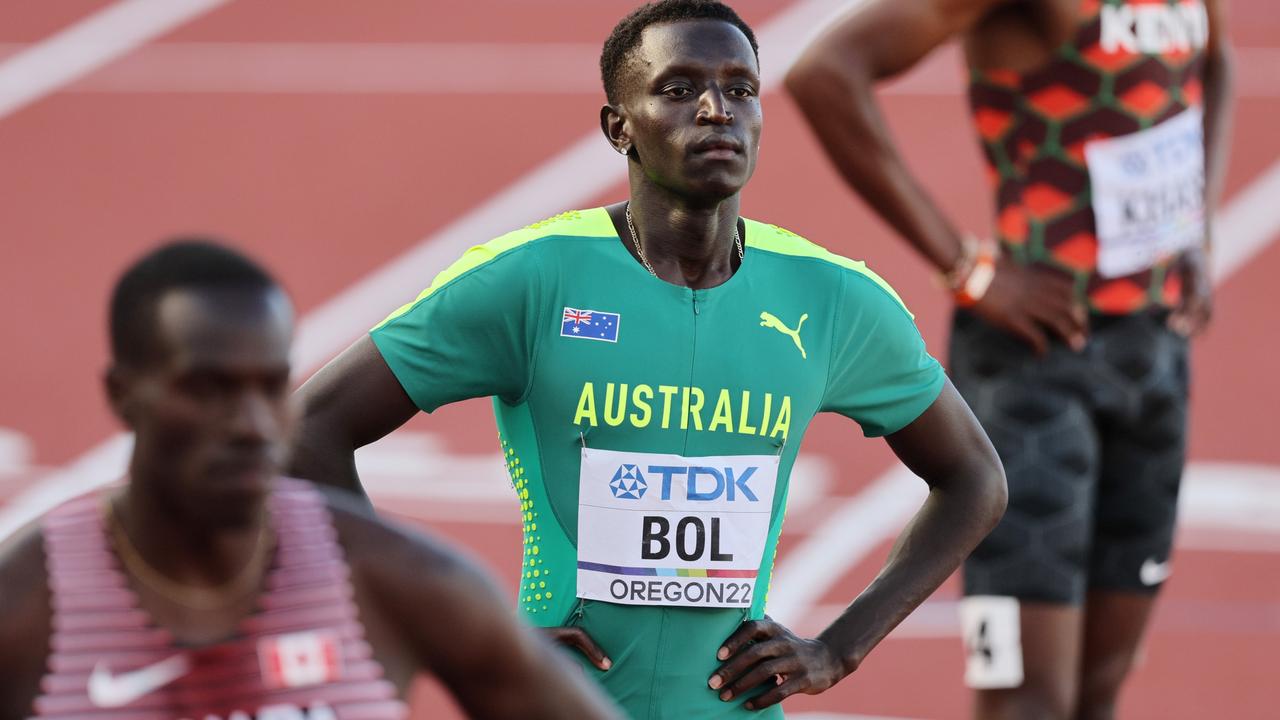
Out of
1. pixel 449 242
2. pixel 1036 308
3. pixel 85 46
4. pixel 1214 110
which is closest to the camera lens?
pixel 1036 308

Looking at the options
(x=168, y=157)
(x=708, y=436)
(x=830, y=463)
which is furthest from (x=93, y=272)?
(x=708, y=436)

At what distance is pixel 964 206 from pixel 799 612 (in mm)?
4581

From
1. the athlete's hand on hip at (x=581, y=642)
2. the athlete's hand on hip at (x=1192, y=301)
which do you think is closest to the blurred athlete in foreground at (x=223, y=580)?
the athlete's hand on hip at (x=581, y=642)

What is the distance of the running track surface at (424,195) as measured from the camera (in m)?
7.59

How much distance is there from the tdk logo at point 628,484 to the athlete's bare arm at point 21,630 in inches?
45.5

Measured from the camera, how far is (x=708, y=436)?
3.34 metres

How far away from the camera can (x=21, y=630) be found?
90.8 inches

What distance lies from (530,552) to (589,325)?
16.1 inches

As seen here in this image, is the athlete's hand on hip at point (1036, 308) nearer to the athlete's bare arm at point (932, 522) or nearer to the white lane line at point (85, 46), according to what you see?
the athlete's bare arm at point (932, 522)

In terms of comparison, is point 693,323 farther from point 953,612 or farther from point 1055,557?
point 953,612

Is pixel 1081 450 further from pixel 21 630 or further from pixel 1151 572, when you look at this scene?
pixel 21 630

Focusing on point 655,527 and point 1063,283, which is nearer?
point 655,527

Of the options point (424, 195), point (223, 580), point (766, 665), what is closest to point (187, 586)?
point (223, 580)

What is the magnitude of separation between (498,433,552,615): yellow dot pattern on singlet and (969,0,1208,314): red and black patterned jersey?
5.19 ft
